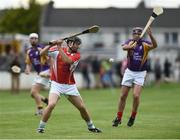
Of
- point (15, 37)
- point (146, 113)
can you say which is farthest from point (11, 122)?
point (15, 37)

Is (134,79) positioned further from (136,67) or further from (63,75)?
(63,75)

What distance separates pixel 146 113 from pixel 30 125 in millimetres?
5829

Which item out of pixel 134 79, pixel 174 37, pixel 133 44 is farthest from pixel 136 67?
pixel 174 37

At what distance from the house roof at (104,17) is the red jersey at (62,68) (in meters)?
77.9

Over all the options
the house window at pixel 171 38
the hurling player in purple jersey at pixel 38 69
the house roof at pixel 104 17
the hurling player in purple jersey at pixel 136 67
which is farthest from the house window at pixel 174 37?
the hurling player in purple jersey at pixel 136 67

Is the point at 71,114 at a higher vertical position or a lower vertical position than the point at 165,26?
higher

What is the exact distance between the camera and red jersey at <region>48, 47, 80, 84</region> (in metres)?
17.6

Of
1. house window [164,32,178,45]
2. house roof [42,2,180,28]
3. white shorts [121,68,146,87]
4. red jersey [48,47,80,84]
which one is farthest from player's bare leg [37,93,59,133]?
house window [164,32,178,45]

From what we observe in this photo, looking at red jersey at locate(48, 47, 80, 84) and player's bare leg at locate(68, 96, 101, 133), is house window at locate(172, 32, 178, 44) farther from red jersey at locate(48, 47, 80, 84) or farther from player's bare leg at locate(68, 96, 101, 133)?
red jersey at locate(48, 47, 80, 84)

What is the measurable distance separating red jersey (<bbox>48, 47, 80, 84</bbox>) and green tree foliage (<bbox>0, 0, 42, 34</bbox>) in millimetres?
76931

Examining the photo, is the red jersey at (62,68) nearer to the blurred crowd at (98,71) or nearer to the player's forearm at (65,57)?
the player's forearm at (65,57)

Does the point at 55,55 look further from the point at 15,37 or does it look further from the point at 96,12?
the point at 96,12

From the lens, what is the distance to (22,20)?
10144 centimetres

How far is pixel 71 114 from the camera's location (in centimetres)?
2403
